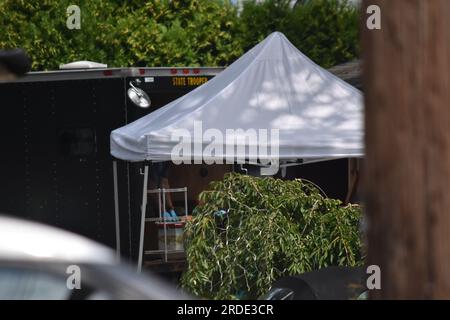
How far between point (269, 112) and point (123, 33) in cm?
1202

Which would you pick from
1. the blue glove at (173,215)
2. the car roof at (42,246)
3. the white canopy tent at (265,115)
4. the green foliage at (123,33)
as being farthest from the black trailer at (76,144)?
the car roof at (42,246)

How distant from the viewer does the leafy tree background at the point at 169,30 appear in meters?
21.6

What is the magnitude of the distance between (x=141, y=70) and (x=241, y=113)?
2.97 meters

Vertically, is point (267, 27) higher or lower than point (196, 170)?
higher

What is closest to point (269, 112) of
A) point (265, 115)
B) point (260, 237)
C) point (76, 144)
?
point (265, 115)

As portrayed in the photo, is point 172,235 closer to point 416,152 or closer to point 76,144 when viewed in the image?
point 76,144

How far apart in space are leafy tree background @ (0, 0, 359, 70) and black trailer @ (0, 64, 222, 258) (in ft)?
26.7

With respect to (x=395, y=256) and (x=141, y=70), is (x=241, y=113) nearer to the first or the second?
(x=141, y=70)

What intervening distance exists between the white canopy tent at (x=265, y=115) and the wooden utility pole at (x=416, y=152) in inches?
238

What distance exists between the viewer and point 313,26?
2411 centimetres

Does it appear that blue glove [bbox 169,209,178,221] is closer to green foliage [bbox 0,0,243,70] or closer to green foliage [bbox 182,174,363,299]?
green foliage [bbox 182,174,363,299]

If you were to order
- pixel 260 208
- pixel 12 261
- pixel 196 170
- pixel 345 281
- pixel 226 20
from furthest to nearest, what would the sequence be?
pixel 226 20
pixel 196 170
pixel 260 208
pixel 345 281
pixel 12 261

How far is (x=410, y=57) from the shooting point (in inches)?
141

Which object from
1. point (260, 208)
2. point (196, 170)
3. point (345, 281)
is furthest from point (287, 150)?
point (196, 170)
